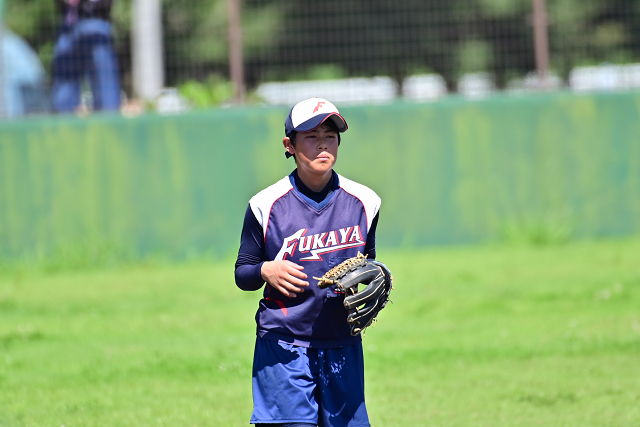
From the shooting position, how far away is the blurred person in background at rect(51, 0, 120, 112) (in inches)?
409

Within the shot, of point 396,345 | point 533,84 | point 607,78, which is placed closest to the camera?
point 396,345

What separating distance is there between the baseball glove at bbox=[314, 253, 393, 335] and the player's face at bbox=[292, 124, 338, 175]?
397mm

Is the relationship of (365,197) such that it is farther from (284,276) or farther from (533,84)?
(533,84)

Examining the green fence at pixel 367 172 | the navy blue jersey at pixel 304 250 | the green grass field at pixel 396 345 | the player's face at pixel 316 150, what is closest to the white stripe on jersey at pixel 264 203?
the navy blue jersey at pixel 304 250

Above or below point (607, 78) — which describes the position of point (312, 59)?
above

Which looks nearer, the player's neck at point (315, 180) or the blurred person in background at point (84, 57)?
the player's neck at point (315, 180)

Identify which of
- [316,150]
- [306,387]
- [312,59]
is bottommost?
[306,387]

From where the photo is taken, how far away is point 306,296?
3.42 m

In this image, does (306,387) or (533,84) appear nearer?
(306,387)

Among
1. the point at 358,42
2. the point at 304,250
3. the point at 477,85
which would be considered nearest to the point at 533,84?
the point at 477,85

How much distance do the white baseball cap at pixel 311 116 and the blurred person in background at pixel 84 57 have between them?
Result: 7.57 meters

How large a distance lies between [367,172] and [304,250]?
7.12m

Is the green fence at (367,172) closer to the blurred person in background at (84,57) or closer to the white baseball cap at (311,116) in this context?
the blurred person in background at (84,57)

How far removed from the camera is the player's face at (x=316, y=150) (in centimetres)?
339
